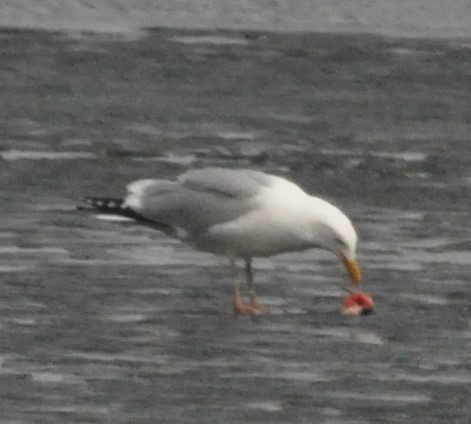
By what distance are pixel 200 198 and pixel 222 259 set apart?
1095 mm

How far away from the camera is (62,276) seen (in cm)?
1135

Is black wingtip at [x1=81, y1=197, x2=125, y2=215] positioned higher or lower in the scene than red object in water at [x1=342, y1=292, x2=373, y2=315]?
higher

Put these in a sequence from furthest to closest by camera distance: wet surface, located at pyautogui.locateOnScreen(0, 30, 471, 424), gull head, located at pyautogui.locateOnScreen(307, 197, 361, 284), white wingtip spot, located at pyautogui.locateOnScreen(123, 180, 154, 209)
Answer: white wingtip spot, located at pyautogui.locateOnScreen(123, 180, 154, 209) < gull head, located at pyautogui.locateOnScreen(307, 197, 361, 284) < wet surface, located at pyautogui.locateOnScreen(0, 30, 471, 424)

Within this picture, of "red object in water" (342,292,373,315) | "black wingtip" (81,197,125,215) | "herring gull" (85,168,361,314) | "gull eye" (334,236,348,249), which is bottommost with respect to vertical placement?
"red object in water" (342,292,373,315)

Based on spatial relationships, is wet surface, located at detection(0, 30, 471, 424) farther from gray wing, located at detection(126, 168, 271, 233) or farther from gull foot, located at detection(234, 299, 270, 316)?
gray wing, located at detection(126, 168, 271, 233)

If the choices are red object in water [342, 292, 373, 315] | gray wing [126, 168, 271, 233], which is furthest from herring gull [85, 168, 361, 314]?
red object in water [342, 292, 373, 315]

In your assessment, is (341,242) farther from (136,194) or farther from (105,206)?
(105,206)

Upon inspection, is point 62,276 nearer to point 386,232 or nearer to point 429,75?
point 386,232

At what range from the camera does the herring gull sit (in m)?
10.7

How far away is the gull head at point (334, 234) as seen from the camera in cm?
1058

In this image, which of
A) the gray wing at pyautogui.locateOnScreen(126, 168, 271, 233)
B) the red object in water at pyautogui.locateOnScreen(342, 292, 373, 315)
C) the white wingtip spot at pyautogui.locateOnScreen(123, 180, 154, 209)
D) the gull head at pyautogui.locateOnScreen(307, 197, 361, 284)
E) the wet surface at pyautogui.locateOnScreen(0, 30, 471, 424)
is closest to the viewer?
the wet surface at pyautogui.locateOnScreen(0, 30, 471, 424)

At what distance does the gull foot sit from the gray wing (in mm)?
435

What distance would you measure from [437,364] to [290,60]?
41.6ft

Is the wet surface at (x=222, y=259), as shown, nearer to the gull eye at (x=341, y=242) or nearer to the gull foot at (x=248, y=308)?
the gull foot at (x=248, y=308)
